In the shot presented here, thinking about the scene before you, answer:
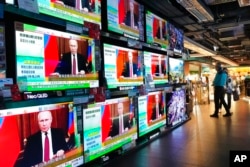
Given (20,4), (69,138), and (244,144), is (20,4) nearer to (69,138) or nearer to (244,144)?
(69,138)

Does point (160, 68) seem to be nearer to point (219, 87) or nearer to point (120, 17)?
point (120, 17)

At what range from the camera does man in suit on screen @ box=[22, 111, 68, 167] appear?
6.94ft

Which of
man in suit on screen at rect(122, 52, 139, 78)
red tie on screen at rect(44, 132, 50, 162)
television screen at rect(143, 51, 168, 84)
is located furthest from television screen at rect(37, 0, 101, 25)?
television screen at rect(143, 51, 168, 84)

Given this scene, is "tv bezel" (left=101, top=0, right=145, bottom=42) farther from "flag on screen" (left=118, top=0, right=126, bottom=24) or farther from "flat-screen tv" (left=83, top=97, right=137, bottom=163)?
"flat-screen tv" (left=83, top=97, right=137, bottom=163)

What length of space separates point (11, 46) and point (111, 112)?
5.37 ft

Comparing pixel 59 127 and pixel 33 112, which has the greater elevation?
pixel 33 112

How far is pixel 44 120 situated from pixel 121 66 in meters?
1.56

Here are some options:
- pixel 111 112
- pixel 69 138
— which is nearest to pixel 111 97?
pixel 111 112

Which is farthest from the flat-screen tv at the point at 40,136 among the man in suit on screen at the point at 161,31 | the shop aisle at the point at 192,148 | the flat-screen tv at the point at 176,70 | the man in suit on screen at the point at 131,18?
the flat-screen tv at the point at 176,70

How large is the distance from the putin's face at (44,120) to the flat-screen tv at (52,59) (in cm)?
23

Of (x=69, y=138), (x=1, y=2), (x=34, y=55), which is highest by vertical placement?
(x=1, y=2)

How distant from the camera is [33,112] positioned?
217cm

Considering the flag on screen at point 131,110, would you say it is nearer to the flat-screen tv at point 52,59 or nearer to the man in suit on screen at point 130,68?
the man in suit on screen at point 130,68

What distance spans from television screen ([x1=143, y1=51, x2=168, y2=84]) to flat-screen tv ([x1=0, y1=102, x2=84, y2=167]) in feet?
6.88
